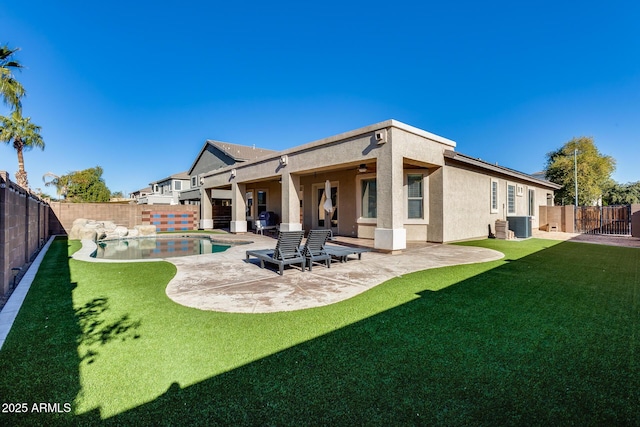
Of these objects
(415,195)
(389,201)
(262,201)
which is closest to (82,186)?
(262,201)

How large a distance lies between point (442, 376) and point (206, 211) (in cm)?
2236

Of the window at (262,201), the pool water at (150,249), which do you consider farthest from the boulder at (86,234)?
the window at (262,201)

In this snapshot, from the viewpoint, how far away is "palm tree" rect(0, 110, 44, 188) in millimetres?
21764

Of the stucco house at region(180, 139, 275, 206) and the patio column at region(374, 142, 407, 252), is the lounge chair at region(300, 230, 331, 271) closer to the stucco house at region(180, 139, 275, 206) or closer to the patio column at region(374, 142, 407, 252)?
the patio column at region(374, 142, 407, 252)

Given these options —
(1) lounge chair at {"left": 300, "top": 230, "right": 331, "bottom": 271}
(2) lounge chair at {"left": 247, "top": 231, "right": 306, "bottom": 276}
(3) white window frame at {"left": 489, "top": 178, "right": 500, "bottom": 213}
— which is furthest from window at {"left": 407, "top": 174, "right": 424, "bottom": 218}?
(2) lounge chair at {"left": 247, "top": 231, "right": 306, "bottom": 276}

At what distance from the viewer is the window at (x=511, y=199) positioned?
15978 millimetres

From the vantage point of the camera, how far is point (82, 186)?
44.2 metres

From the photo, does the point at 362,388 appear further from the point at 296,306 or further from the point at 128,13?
the point at 128,13

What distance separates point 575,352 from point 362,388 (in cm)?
230

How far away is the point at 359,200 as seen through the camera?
1349 cm

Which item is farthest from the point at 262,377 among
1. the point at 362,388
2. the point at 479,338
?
the point at 479,338

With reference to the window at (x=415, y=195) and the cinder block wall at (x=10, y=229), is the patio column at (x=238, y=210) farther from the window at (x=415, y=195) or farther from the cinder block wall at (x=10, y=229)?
the cinder block wall at (x=10, y=229)

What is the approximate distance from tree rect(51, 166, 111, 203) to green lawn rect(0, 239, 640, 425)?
4913 cm

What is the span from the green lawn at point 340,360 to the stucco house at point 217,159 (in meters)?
22.0
